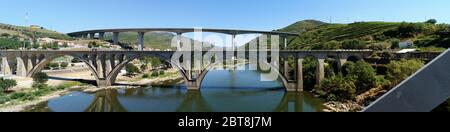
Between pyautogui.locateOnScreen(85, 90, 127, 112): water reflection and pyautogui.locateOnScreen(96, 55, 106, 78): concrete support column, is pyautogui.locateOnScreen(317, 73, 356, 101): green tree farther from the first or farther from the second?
pyautogui.locateOnScreen(96, 55, 106, 78): concrete support column

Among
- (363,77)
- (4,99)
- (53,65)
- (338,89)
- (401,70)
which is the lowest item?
(4,99)

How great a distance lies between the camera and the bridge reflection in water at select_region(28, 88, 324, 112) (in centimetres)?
1933

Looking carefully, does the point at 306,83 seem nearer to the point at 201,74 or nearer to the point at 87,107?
the point at 201,74

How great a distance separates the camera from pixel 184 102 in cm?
2173

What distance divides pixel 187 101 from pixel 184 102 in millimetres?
415

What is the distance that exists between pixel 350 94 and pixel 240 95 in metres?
6.87

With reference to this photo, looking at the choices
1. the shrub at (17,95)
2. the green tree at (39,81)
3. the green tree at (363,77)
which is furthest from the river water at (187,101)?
the green tree at (39,81)

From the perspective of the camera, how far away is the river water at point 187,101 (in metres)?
19.4

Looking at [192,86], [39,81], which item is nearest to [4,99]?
[39,81]

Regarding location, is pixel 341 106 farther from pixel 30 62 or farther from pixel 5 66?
pixel 5 66

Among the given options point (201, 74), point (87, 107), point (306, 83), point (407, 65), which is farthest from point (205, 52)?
point (407, 65)

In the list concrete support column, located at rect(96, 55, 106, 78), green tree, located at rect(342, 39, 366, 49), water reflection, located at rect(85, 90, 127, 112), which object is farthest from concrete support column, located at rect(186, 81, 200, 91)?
green tree, located at rect(342, 39, 366, 49)

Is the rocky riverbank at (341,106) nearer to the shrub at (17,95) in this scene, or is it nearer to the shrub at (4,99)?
the shrub at (4,99)
